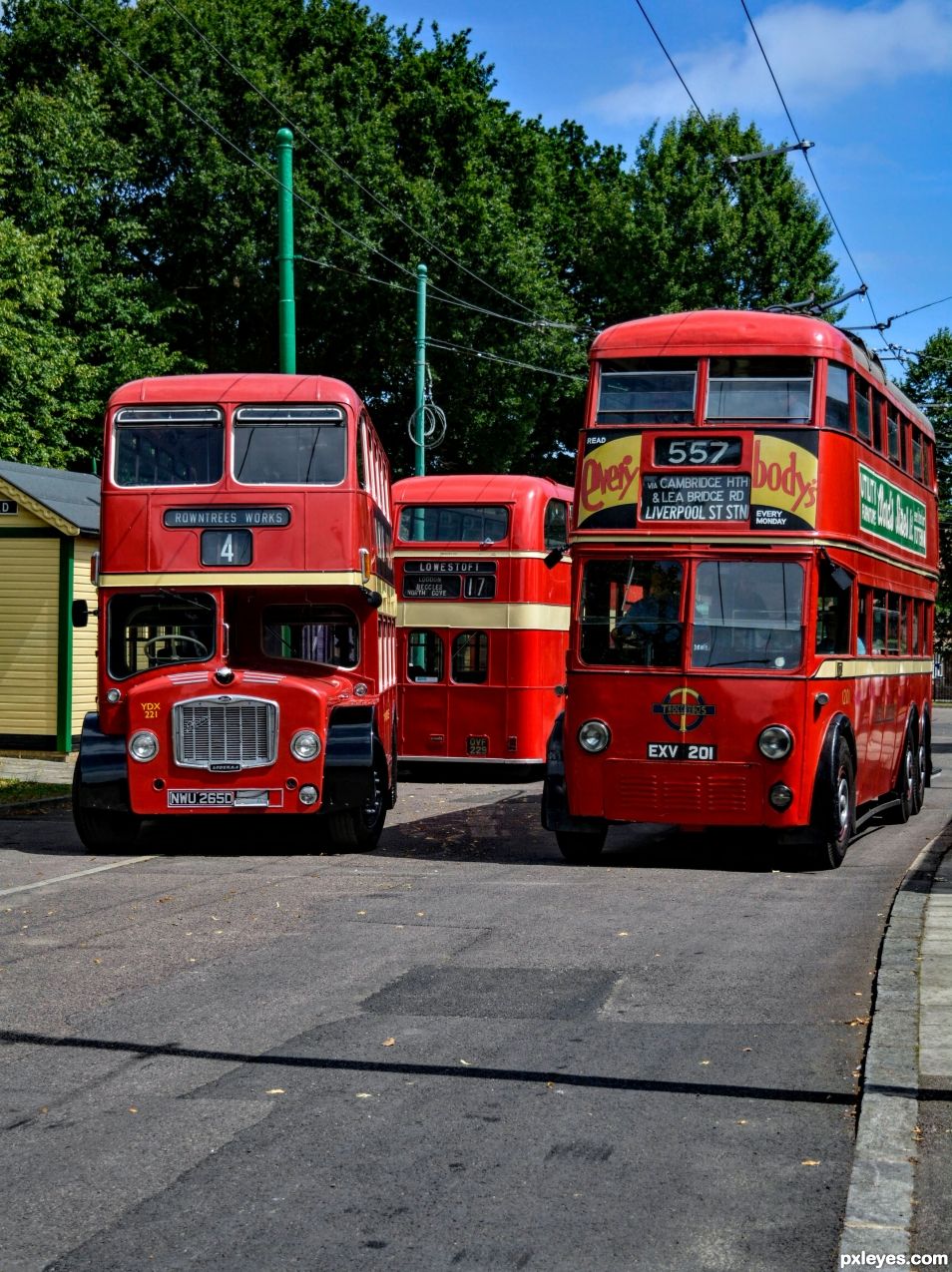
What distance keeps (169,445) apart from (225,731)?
8.91 feet

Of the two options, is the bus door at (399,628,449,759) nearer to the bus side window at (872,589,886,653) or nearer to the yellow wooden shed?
the yellow wooden shed

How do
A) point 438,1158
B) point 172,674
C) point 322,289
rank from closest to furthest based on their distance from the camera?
1. point 438,1158
2. point 172,674
3. point 322,289

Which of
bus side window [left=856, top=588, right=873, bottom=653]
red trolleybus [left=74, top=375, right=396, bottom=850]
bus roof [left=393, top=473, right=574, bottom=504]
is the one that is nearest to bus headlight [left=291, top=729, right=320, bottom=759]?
red trolleybus [left=74, top=375, right=396, bottom=850]

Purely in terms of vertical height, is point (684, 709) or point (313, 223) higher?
point (313, 223)

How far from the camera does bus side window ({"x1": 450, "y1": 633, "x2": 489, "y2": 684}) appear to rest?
83.1ft

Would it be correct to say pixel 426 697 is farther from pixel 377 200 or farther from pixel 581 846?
pixel 377 200

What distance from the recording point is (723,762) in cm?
1446

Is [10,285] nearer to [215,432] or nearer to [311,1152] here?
[215,432]

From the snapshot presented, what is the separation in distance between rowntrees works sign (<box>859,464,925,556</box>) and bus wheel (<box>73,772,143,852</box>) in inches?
276

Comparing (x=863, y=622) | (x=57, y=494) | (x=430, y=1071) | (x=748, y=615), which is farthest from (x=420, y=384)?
(x=430, y=1071)

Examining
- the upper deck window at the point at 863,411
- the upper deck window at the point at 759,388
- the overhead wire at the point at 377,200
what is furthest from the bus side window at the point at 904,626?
the overhead wire at the point at 377,200

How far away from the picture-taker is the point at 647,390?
15094 millimetres

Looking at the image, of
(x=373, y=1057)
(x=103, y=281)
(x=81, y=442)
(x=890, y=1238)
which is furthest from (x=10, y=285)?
(x=890, y=1238)

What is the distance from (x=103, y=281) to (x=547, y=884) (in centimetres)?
3060
